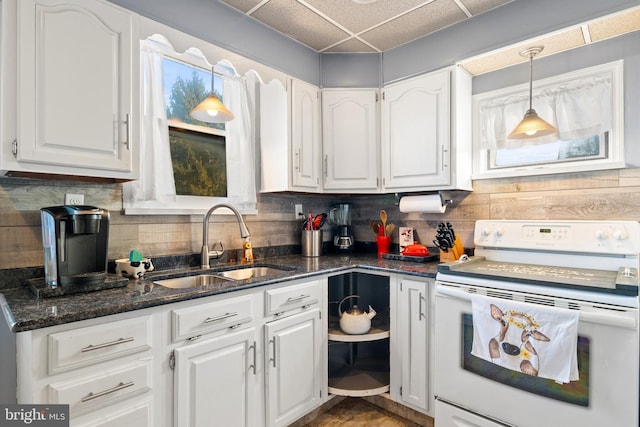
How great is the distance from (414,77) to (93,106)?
1.94 meters

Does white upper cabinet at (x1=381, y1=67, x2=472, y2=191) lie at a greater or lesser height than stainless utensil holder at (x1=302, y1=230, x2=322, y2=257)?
greater

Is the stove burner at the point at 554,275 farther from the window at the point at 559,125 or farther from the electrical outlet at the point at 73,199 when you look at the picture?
the electrical outlet at the point at 73,199

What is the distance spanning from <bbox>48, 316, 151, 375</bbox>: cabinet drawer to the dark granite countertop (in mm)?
52

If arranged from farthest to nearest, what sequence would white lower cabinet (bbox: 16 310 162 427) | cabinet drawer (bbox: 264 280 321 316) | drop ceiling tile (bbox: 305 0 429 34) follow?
drop ceiling tile (bbox: 305 0 429 34), cabinet drawer (bbox: 264 280 321 316), white lower cabinet (bbox: 16 310 162 427)

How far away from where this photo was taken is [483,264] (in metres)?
1.98

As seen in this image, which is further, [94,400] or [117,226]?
[117,226]

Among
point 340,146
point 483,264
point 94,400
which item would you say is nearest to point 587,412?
point 483,264

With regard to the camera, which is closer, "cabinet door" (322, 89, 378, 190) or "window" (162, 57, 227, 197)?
"window" (162, 57, 227, 197)

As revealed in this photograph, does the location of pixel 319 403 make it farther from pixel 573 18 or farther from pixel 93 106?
pixel 573 18

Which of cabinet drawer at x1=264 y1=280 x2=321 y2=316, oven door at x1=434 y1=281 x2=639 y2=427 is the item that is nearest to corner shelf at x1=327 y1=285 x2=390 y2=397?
cabinet drawer at x1=264 y1=280 x2=321 y2=316

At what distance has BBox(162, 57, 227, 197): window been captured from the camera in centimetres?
209

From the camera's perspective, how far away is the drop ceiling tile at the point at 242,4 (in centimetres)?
204

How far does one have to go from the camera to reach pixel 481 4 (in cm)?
207

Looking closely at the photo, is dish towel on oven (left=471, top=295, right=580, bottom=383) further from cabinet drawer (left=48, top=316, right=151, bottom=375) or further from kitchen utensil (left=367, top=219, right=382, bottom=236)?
cabinet drawer (left=48, top=316, right=151, bottom=375)
